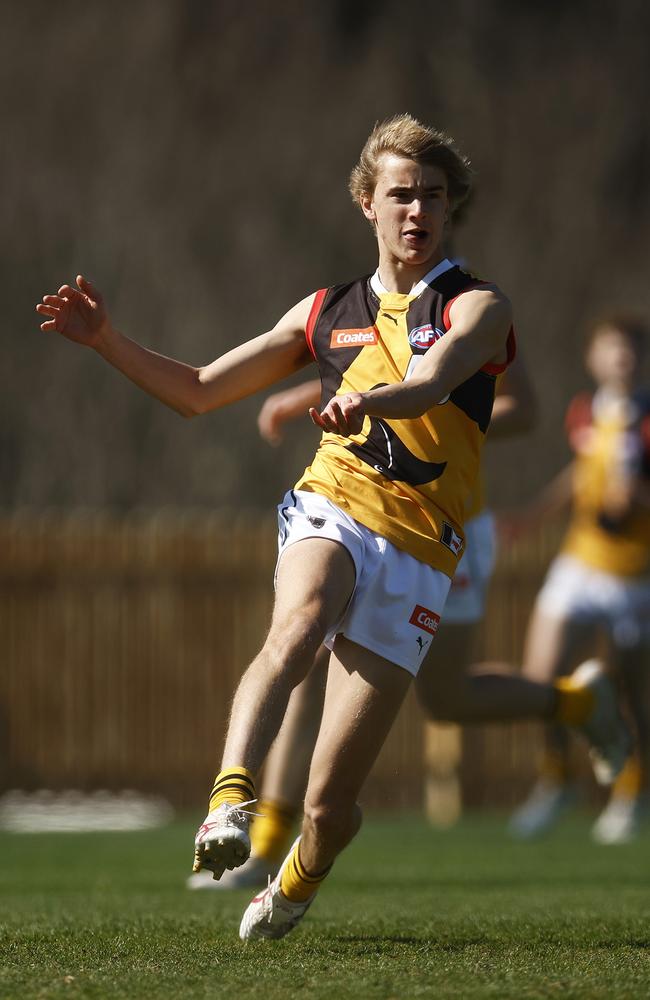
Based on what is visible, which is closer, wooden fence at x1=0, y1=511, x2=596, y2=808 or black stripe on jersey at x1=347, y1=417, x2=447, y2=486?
black stripe on jersey at x1=347, y1=417, x2=447, y2=486

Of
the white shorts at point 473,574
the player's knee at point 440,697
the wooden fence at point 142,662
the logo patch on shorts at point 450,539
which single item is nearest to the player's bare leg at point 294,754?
the player's knee at point 440,697

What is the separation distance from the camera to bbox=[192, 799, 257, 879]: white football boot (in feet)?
13.0

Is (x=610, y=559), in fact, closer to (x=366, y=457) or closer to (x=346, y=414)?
(x=366, y=457)

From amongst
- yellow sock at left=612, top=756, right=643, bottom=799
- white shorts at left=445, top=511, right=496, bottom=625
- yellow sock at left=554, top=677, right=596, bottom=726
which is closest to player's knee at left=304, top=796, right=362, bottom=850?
white shorts at left=445, top=511, right=496, bottom=625

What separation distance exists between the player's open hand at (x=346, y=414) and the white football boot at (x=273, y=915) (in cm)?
135

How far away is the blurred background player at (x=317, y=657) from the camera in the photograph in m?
5.97

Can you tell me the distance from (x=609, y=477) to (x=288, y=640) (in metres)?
6.30

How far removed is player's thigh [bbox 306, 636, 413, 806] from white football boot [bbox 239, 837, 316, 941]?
0.33m

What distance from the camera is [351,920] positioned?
537 centimetres

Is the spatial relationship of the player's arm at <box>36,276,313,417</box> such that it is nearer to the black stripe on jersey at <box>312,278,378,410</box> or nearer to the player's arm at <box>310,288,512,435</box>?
the black stripe on jersey at <box>312,278,378,410</box>

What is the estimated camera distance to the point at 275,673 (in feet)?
14.3

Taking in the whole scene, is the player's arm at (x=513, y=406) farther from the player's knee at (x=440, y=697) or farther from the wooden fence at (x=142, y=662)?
the wooden fence at (x=142, y=662)

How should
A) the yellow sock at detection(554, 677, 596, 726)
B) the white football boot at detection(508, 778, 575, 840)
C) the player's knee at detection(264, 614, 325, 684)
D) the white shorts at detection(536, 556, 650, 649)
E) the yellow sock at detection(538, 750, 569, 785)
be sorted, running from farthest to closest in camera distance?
the white shorts at detection(536, 556, 650, 649) < the white football boot at detection(508, 778, 575, 840) < the yellow sock at detection(538, 750, 569, 785) < the yellow sock at detection(554, 677, 596, 726) < the player's knee at detection(264, 614, 325, 684)

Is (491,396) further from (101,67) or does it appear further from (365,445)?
(101,67)
